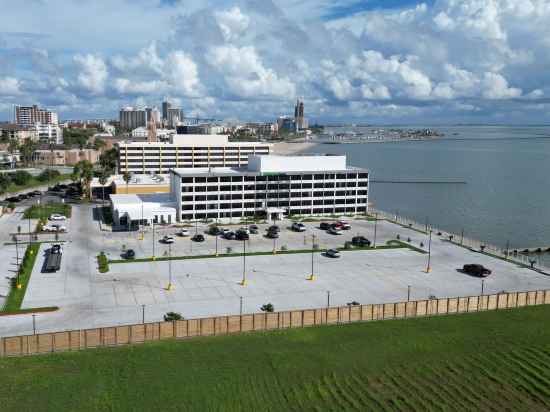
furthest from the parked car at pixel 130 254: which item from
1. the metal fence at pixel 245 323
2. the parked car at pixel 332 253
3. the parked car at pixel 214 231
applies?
the metal fence at pixel 245 323

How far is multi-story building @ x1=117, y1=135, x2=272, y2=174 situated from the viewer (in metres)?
134

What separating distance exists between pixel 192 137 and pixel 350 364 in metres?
111

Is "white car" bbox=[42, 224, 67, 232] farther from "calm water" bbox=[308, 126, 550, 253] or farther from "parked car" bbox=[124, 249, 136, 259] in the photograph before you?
"calm water" bbox=[308, 126, 550, 253]

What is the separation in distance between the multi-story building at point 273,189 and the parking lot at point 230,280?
14161mm

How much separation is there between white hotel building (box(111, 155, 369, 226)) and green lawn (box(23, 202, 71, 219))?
28.0 feet

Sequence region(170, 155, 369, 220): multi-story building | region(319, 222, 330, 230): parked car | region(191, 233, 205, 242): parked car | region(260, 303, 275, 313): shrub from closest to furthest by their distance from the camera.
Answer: region(260, 303, 275, 313): shrub → region(191, 233, 205, 242): parked car → region(319, 222, 330, 230): parked car → region(170, 155, 369, 220): multi-story building

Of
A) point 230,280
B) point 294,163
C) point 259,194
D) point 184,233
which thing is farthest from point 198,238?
point 294,163

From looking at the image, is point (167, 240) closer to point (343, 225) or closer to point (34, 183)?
point (343, 225)

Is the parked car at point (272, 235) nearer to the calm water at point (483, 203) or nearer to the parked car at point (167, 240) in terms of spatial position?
the parked car at point (167, 240)

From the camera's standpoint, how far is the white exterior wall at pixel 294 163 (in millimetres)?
87250

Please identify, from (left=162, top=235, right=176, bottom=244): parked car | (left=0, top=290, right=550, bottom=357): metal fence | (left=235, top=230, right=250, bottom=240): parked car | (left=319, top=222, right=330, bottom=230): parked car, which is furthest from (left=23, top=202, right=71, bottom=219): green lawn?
(left=0, top=290, right=550, bottom=357): metal fence

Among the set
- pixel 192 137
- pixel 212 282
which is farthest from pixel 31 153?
pixel 212 282

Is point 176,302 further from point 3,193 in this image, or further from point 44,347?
point 3,193

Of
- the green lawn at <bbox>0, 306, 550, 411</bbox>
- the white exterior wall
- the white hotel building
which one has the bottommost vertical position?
the green lawn at <bbox>0, 306, 550, 411</bbox>
